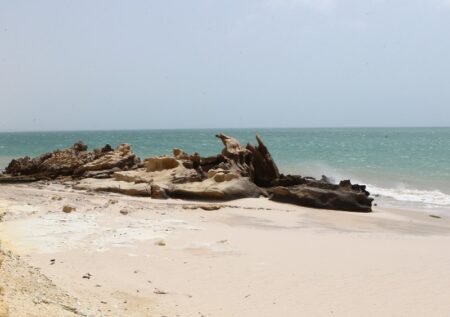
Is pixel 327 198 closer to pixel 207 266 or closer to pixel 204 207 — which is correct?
pixel 204 207

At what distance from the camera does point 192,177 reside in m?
17.6

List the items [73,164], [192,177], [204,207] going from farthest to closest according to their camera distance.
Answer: [73,164] → [192,177] → [204,207]

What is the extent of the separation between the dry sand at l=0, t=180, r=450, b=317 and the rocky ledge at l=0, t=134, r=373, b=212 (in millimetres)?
3818

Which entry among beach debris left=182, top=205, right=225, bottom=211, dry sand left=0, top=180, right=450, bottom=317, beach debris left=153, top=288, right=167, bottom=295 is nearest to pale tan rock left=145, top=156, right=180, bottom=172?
beach debris left=182, top=205, right=225, bottom=211

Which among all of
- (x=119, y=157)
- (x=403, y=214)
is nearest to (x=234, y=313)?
(x=403, y=214)

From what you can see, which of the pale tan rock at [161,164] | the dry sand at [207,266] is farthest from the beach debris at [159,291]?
the pale tan rock at [161,164]

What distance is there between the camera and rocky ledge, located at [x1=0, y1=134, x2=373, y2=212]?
16500 millimetres

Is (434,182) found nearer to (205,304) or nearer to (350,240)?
(350,240)

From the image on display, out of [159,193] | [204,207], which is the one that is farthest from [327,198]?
[159,193]

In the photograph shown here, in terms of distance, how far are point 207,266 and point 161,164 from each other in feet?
37.7

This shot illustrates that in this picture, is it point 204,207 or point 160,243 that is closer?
point 160,243

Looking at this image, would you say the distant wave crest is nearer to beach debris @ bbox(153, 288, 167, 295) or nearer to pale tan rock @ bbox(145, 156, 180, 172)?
pale tan rock @ bbox(145, 156, 180, 172)

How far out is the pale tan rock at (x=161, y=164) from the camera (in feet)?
61.7

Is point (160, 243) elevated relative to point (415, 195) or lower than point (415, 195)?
elevated
